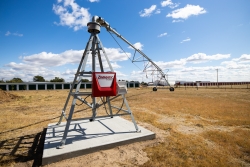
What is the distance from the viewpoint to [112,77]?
6914mm

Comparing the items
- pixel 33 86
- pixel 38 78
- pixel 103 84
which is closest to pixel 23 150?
pixel 103 84

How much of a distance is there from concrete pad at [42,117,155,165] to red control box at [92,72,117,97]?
7.13 ft

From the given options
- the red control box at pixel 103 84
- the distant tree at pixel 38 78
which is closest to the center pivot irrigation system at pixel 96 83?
the red control box at pixel 103 84

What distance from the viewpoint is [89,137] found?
23.2ft

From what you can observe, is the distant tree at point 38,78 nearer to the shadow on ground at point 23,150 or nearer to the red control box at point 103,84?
the shadow on ground at point 23,150

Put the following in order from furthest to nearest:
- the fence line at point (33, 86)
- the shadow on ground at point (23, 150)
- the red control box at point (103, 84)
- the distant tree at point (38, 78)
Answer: the distant tree at point (38, 78)
the fence line at point (33, 86)
the red control box at point (103, 84)
the shadow on ground at point (23, 150)

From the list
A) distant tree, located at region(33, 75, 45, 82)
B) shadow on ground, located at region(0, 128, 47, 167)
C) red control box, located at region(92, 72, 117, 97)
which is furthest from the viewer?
distant tree, located at region(33, 75, 45, 82)

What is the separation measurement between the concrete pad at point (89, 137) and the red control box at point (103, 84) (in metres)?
2.17

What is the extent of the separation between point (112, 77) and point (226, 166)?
18.5ft

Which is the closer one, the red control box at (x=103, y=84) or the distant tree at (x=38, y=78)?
the red control box at (x=103, y=84)

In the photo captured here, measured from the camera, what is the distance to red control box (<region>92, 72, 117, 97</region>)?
650cm

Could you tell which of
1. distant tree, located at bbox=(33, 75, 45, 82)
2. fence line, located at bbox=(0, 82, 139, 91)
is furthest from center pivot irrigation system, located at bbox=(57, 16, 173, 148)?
distant tree, located at bbox=(33, 75, 45, 82)

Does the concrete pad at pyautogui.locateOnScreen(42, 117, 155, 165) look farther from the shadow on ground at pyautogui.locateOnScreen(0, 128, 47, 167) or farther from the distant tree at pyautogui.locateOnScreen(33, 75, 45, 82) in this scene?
the distant tree at pyautogui.locateOnScreen(33, 75, 45, 82)

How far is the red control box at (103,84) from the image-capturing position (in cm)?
650
